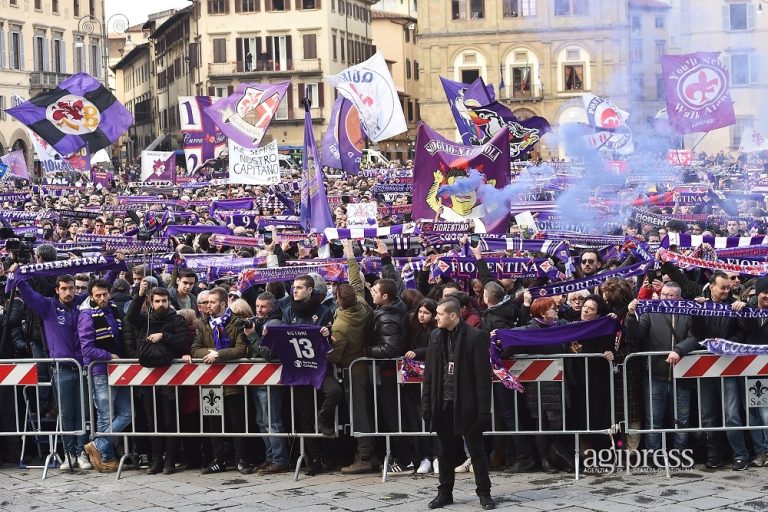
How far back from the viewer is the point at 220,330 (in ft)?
38.4

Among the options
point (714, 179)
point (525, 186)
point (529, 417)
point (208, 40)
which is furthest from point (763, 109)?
point (208, 40)

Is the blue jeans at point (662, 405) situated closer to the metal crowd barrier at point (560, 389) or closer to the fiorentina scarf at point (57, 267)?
the metal crowd barrier at point (560, 389)

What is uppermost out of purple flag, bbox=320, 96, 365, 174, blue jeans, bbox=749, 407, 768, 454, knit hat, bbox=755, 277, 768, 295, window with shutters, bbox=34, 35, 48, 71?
window with shutters, bbox=34, 35, 48, 71

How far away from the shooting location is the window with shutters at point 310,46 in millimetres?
82250

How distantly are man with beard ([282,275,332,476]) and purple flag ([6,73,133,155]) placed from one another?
14513 millimetres

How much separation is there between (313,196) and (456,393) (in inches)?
351

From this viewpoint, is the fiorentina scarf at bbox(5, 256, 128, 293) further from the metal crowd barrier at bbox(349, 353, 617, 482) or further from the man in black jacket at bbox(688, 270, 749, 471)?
the man in black jacket at bbox(688, 270, 749, 471)

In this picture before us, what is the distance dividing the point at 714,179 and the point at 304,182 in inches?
526

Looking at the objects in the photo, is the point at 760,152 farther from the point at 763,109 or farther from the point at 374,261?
the point at 374,261

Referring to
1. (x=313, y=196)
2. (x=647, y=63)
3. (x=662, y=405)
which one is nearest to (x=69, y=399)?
(x=662, y=405)

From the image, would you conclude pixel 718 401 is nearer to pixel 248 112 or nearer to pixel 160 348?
pixel 160 348

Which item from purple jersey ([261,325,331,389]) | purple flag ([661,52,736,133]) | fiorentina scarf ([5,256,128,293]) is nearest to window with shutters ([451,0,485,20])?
purple flag ([661,52,736,133])

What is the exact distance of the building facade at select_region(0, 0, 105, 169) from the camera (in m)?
76.7

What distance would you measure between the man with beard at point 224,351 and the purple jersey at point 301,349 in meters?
0.32
